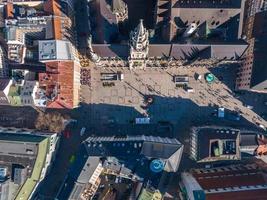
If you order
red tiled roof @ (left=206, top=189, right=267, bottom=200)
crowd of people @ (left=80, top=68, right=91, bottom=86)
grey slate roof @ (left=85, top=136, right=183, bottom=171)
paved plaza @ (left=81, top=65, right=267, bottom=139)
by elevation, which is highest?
crowd of people @ (left=80, top=68, right=91, bottom=86)

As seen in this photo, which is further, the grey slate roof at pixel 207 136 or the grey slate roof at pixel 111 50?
the grey slate roof at pixel 207 136

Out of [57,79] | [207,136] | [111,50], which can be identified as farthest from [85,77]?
[207,136]

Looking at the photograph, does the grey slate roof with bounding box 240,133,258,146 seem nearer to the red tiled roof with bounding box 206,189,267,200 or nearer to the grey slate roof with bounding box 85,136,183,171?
the red tiled roof with bounding box 206,189,267,200

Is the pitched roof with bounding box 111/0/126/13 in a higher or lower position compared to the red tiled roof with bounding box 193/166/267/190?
higher

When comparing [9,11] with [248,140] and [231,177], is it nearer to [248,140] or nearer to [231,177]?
[248,140]

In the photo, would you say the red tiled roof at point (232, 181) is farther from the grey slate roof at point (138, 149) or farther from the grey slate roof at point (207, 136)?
the grey slate roof at point (138, 149)

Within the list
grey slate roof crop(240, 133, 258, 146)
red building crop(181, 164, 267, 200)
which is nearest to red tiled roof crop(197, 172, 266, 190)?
red building crop(181, 164, 267, 200)

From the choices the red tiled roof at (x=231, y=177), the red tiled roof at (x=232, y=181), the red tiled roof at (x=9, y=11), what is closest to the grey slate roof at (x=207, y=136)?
the red tiled roof at (x=231, y=177)
